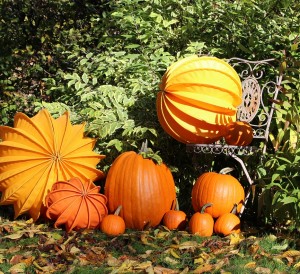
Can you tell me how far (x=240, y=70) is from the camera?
5062 mm

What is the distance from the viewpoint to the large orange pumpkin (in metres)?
4.29

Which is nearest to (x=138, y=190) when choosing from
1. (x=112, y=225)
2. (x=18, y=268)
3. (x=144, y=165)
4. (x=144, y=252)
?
(x=144, y=165)

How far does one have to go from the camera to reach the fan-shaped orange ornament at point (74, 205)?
426 centimetres

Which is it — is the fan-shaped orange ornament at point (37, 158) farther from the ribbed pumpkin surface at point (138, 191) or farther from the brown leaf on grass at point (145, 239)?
the brown leaf on grass at point (145, 239)

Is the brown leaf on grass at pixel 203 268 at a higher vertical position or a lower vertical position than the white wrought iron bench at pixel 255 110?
lower

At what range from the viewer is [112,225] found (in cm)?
421

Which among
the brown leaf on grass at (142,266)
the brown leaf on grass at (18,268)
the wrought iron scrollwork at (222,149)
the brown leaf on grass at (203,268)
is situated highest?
the wrought iron scrollwork at (222,149)

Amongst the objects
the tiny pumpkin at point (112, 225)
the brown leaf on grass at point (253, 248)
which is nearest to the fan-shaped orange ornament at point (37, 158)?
the tiny pumpkin at point (112, 225)

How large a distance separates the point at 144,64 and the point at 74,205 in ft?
5.24

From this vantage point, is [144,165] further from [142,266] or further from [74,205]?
[142,266]

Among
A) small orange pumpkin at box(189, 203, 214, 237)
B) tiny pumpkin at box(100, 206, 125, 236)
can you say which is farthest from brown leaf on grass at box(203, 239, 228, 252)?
tiny pumpkin at box(100, 206, 125, 236)

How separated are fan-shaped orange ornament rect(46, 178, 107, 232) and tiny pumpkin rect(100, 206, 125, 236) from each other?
0.32ft

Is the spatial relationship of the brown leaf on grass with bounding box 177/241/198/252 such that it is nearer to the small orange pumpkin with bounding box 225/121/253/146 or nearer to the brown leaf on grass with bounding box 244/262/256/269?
the brown leaf on grass with bounding box 244/262/256/269

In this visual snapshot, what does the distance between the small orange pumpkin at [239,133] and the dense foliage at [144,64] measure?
23 centimetres
